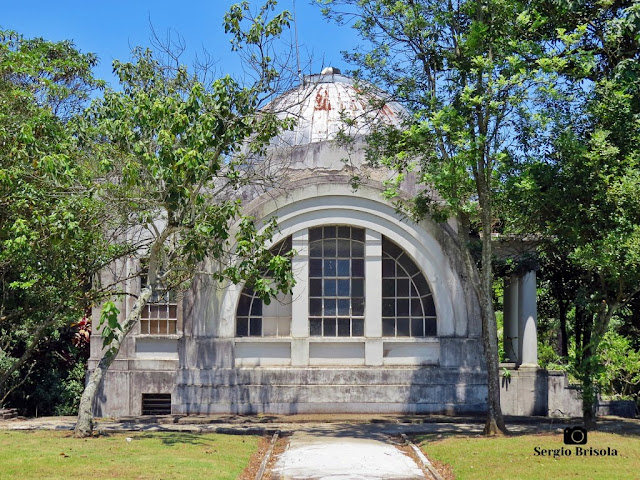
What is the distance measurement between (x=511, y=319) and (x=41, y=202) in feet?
43.9

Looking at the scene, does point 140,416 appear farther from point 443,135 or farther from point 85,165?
point 443,135

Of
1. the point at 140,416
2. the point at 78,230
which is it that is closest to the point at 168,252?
the point at 78,230

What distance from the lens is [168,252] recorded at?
60.7 ft

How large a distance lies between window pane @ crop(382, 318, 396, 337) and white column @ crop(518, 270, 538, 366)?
129 inches

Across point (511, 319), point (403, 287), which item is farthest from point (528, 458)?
point (511, 319)

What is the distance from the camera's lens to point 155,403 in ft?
72.1

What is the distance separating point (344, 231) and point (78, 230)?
8.46 meters

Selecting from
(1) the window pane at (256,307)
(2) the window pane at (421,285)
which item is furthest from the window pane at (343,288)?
(1) the window pane at (256,307)

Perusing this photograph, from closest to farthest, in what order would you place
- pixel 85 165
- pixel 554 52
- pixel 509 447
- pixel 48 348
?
1. pixel 509 447
2. pixel 554 52
3. pixel 85 165
4. pixel 48 348

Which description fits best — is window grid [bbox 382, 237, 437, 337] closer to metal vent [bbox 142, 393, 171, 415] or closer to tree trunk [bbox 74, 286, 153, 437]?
metal vent [bbox 142, 393, 171, 415]

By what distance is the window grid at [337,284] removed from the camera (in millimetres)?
21922

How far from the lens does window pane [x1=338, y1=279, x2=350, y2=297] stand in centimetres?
2194

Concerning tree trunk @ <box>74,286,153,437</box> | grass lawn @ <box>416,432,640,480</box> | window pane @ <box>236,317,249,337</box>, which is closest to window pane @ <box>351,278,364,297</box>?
window pane @ <box>236,317,249,337</box>

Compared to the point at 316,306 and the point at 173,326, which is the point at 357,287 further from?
the point at 173,326
